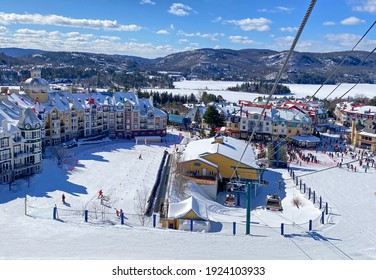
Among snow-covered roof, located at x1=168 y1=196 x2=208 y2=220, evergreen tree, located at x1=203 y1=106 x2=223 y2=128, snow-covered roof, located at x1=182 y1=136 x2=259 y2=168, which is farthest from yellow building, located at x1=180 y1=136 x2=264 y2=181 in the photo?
evergreen tree, located at x1=203 y1=106 x2=223 y2=128

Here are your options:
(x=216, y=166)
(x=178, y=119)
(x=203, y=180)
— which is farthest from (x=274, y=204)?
(x=178, y=119)

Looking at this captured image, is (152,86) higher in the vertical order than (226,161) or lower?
higher

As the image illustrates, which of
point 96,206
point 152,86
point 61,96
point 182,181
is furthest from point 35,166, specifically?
point 152,86

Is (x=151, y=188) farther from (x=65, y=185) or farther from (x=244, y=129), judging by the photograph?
(x=244, y=129)

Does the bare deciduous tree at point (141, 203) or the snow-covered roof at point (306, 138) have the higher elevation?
the snow-covered roof at point (306, 138)

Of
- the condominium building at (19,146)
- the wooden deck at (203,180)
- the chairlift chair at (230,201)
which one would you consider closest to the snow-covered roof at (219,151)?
the wooden deck at (203,180)

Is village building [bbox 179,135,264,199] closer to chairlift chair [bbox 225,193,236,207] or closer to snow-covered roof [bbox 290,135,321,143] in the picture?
chairlift chair [bbox 225,193,236,207]

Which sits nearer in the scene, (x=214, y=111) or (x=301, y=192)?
(x=301, y=192)

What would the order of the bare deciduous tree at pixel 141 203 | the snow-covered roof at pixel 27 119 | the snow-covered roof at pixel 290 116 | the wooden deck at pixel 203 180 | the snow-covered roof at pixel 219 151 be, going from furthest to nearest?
the snow-covered roof at pixel 290 116 → the snow-covered roof at pixel 219 151 → the snow-covered roof at pixel 27 119 → the wooden deck at pixel 203 180 → the bare deciduous tree at pixel 141 203

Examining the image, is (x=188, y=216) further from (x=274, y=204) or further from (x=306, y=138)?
(x=306, y=138)

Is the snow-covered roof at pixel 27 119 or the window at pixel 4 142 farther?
the snow-covered roof at pixel 27 119

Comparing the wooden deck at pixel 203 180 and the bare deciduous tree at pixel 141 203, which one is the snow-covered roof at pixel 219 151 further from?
the bare deciduous tree at pixel 141 203
